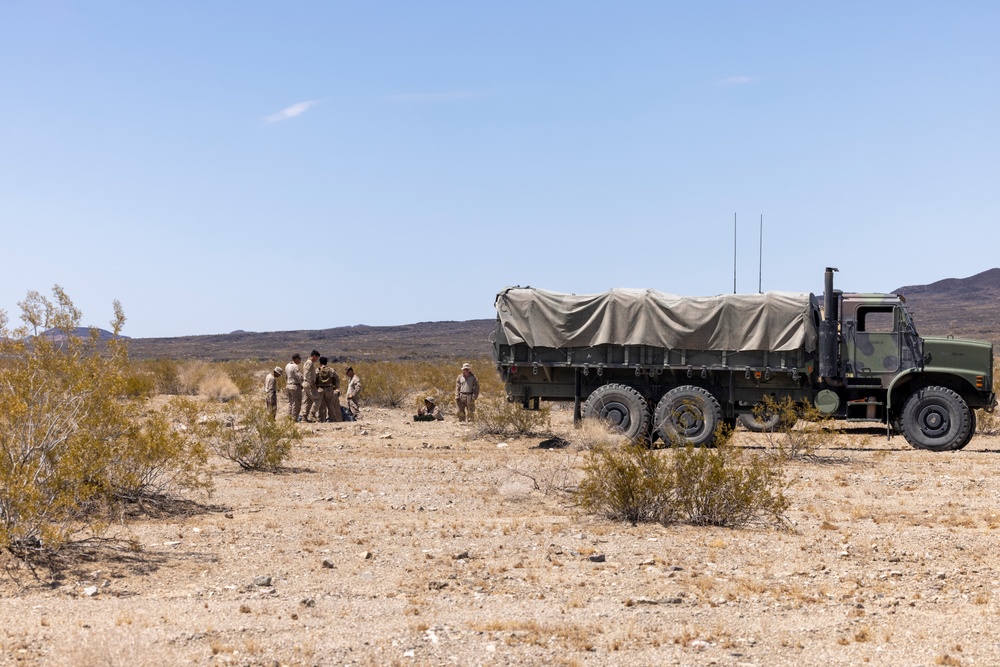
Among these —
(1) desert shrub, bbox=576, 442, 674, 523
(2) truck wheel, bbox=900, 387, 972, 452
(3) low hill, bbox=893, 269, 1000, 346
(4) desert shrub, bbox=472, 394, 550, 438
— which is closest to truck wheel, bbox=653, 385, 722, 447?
(4) desert shrub, bbox=472, 394, 550, 438

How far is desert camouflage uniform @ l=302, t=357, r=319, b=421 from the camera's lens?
72.8 feet

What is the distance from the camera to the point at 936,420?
16.8 m

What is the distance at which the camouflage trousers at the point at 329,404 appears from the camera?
22.5m

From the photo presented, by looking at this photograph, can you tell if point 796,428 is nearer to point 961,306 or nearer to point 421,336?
point 421,336

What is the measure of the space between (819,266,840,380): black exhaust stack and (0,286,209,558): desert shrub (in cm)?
1034

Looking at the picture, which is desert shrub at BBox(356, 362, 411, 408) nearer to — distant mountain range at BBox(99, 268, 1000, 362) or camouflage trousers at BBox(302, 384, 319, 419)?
camouflage trousers at BBox(302, 384, 319, 419)

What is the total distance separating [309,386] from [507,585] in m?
15.0

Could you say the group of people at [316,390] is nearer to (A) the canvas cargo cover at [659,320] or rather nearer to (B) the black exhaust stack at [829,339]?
(A) the canvas cargo cover at [659,320]

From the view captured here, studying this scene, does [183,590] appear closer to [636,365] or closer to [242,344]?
[636,365]

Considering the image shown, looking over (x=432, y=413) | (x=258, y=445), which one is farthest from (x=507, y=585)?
(x=432, y=413)

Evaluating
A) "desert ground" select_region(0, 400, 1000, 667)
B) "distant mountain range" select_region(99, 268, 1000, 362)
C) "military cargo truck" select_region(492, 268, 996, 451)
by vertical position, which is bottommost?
"desert ground" select_region(0, 400, 1000, 667)

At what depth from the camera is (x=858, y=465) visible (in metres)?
15.0

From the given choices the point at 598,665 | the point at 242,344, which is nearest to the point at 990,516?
the point at 598,665

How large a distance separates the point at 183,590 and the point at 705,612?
12.2 ft
